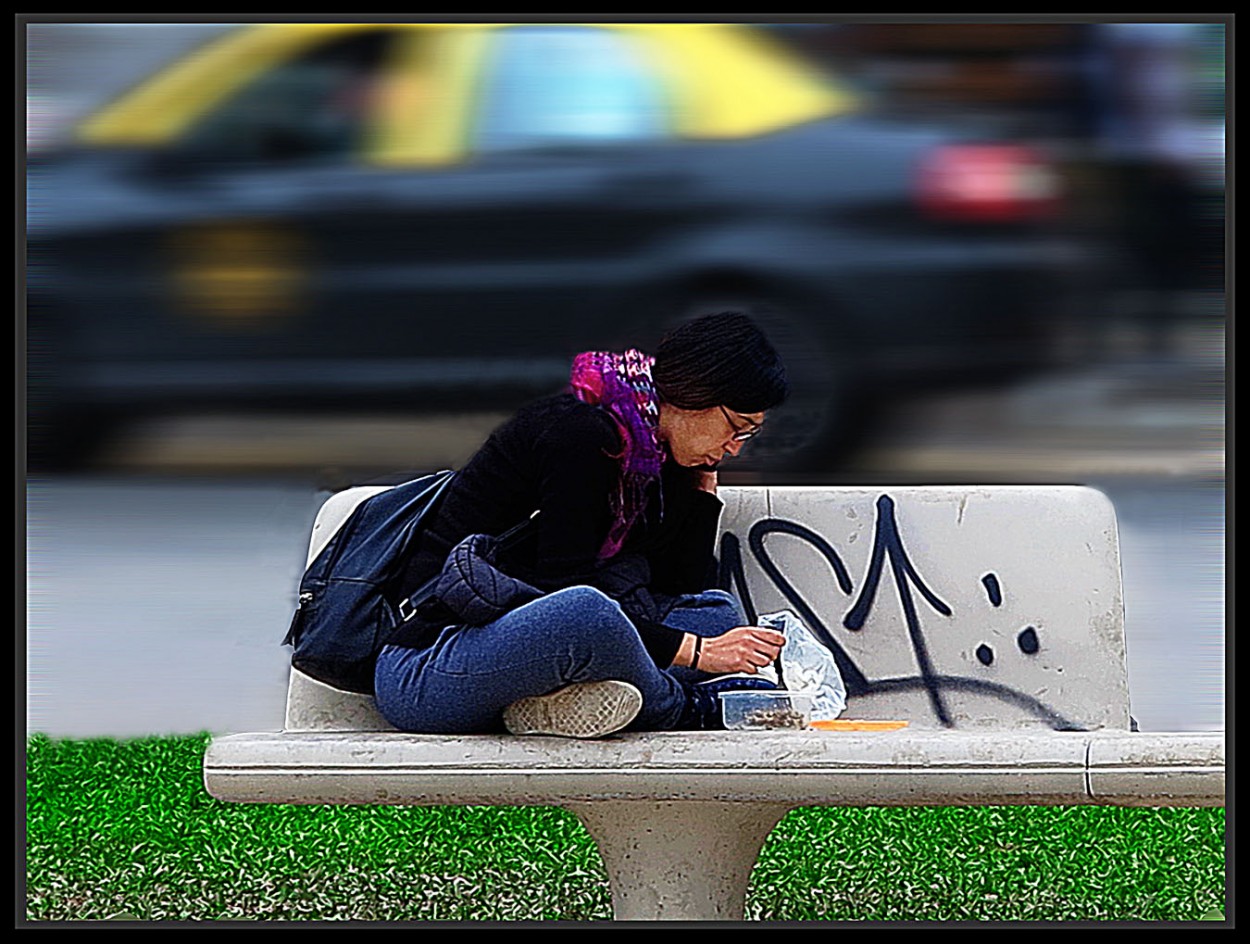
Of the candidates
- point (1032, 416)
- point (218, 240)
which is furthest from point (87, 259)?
point (1032, 416)

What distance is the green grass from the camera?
155 inches

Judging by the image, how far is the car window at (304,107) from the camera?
644cm

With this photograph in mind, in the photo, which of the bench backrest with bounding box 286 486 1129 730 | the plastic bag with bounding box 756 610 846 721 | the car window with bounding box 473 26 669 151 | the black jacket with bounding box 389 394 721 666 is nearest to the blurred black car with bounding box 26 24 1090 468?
the car window with bounding box 473 26 669 151

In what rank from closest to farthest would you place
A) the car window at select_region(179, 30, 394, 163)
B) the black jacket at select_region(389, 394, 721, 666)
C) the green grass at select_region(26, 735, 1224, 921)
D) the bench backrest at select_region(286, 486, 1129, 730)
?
the black jacket at select_region(389, 394, 721, 666) < the bench backrest at select_region(286, 486, 1129, 730) < the green grass at select_region(26, 735, 1224, 921) < the car window at select_region(179, 30, 394, 163)

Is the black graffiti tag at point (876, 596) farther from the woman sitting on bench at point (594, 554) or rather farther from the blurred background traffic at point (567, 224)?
the blurred background traffic at point (567, 224)

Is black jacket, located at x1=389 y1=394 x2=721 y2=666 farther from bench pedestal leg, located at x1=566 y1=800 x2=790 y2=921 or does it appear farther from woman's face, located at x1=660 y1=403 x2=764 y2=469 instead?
bench pedestal leg, located at x1=566 y1=800 x2=790 y2=921

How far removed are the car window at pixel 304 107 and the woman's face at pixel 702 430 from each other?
3.49 m

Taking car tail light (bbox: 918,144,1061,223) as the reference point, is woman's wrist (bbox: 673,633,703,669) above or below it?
below

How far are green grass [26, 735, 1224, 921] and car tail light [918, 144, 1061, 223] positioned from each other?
2.22m

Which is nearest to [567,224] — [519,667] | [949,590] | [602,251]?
[602,251]

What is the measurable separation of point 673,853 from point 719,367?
31.1 inches

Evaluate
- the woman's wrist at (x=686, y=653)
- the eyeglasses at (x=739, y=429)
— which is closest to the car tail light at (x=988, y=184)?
the eyeglasses at (x=739, y=429)

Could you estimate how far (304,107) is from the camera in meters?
6.50

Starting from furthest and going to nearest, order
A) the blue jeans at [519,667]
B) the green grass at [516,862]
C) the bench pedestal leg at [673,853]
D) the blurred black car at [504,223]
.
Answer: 1. the blurred black car at [504,223]
2. the green grass at [516,862]
3. the bench pedestal leg at [673,853]
4. the blue jeans at [519,667]
